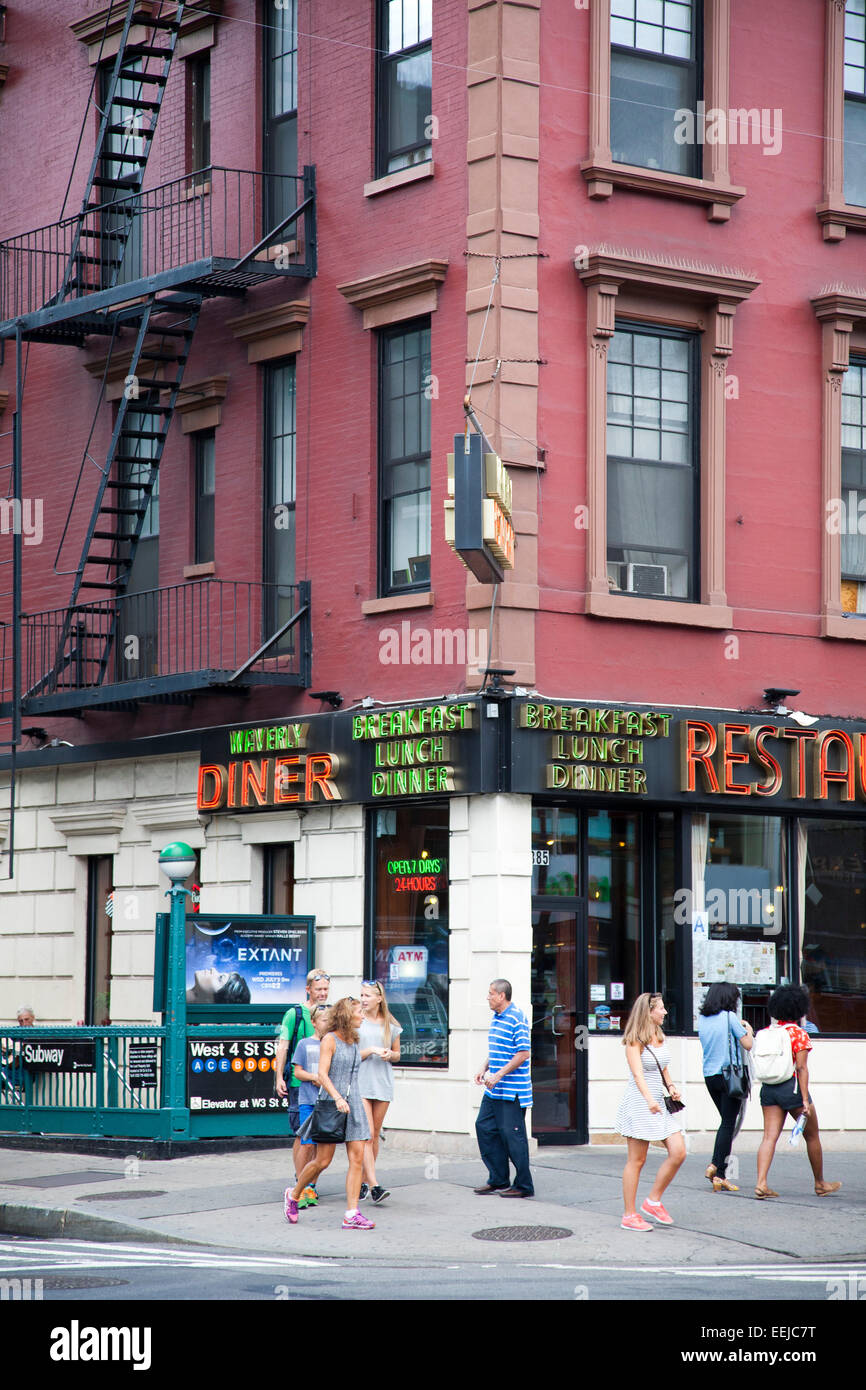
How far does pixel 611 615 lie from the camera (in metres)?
18.2

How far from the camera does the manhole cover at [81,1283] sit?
35.1 ft

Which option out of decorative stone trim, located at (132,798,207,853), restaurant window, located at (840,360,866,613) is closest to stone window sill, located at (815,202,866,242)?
restaurant window, located at (840,360,866,613)

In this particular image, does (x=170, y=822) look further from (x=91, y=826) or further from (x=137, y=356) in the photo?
(x=137, y=356)

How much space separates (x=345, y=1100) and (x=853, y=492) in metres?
9.86

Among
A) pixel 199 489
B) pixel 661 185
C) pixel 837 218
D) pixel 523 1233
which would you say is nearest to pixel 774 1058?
pixel 523 1233

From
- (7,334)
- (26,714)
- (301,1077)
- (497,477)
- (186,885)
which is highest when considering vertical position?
(7,334)

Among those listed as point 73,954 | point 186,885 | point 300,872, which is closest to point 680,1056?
point 300,872

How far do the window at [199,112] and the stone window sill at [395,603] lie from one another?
652cm

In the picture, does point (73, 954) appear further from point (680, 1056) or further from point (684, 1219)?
point (684, 1219)

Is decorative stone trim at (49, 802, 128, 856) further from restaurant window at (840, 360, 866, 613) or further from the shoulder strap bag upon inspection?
the shoulder strap bag

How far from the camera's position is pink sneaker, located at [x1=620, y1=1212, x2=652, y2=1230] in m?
13.1

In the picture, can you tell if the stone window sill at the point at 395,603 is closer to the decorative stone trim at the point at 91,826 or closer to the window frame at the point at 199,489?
the window frame at the point at 199,489

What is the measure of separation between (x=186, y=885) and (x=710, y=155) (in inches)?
384

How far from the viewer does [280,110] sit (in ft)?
68.9
